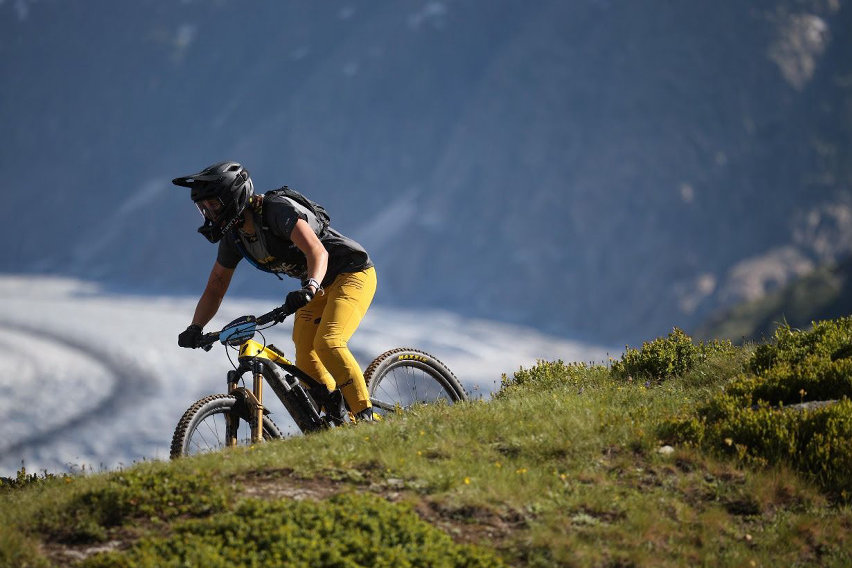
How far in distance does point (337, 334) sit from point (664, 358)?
470cm

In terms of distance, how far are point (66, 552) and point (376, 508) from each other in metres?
2.04

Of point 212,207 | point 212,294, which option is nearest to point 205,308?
point 212,294

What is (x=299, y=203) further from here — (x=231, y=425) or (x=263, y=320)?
(x=231, y=425)

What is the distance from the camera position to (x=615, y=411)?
9.15 metres

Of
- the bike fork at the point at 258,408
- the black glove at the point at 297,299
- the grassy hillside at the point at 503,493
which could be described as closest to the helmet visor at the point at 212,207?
the black glove at the point at 297,299

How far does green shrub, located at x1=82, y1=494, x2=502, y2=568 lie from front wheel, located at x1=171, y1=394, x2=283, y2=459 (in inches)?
Result: 68.0

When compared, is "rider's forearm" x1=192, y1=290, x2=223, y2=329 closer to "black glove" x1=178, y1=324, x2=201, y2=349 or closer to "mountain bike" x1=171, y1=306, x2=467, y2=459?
"black glove" x1=178, y1=324, x2=201, y2=349

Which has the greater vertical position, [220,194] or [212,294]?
[220,194]

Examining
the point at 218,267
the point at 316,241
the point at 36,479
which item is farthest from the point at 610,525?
the point at 36,479

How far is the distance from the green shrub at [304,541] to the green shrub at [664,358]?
6.06 meters

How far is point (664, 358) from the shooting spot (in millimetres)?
11797

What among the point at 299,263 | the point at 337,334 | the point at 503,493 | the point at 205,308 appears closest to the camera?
the point at 503,493

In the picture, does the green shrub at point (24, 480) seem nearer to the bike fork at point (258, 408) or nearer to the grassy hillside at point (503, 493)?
the grassy hillside at point (503, 493)

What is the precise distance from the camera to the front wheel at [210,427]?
8.01 metres
